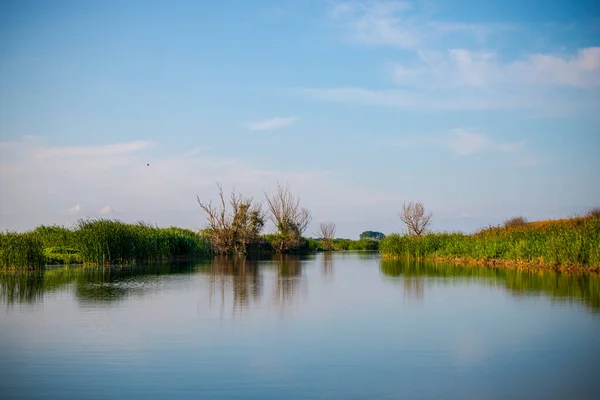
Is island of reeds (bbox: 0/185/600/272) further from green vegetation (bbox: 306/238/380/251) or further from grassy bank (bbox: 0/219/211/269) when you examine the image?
green vegetation (bbox: 306/238/380/251)

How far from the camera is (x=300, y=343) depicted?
8.74 metres

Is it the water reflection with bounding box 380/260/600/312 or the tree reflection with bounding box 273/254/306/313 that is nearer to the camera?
the tree reflection with bounding box 273/254/306/313

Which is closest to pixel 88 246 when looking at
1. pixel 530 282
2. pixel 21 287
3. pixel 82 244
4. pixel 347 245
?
pixel 82 244

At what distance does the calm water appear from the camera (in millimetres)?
6441

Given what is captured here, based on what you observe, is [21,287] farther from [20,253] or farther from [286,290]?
[286,290]

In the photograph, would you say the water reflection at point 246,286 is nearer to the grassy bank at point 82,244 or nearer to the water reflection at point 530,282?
the water reflection at point 530,282

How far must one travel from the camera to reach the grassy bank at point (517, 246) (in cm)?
2109

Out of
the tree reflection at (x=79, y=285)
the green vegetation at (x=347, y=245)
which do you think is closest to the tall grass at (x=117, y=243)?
the tree reflection at (x=79, y=285)

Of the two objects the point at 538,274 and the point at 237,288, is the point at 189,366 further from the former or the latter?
the point at 538,274

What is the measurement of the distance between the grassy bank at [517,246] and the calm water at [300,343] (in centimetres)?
557

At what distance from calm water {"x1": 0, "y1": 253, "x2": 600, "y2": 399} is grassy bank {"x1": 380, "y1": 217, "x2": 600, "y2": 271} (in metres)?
5.57

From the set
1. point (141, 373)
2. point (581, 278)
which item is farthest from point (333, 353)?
point (581, 278)

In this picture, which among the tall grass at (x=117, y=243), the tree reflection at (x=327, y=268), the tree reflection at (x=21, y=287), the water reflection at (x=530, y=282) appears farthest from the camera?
the tall grass at (x=117, y=243)

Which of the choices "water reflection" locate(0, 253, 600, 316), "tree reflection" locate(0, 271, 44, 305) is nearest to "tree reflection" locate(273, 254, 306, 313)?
"water reflection" locate(0, 253, 600, 316)
